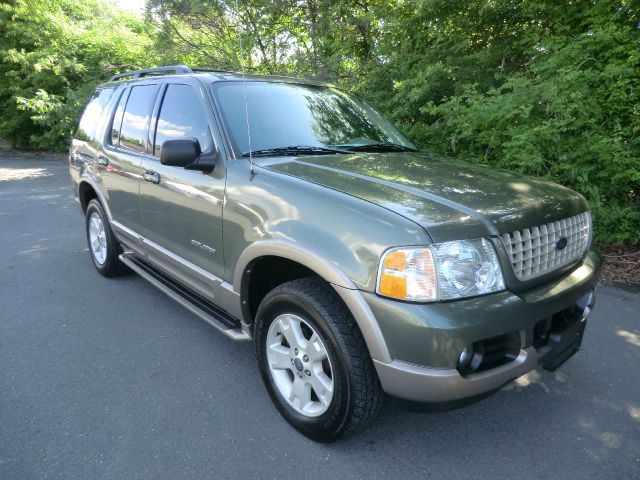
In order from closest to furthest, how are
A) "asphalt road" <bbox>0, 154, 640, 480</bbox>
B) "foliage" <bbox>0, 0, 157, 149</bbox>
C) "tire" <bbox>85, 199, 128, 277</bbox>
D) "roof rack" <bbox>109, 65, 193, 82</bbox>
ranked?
"asphalt road" <bbox>0, 154, 640, 480</bbox>
"roof rack" <bbox>109, 65, 193, 82</bbox>
"tire" <bbox>85, 199, 128, 277</bbox>
"foliage" <bbox>0, 0, 157, 149</bbox>

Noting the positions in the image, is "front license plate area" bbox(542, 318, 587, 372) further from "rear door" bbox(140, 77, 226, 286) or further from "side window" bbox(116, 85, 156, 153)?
"side window" bbox(116, 85, 156, 153)

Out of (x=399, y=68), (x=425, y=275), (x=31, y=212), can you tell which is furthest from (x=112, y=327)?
(x=399, y=68)

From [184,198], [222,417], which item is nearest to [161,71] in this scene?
[184,198]

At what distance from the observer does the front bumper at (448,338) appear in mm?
1823

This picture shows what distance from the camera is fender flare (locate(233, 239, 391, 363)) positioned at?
→ 1935mm

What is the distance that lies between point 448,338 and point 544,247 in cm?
81

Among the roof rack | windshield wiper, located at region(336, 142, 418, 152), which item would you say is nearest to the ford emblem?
windshield wiper, located at region(336, 142, 418, 152)

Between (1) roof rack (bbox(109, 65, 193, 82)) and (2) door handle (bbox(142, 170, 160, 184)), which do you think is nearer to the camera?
(2) door handle (bbox(142, 170, 160, 184))

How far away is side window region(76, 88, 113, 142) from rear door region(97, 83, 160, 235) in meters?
0.45

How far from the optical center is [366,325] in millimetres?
1955

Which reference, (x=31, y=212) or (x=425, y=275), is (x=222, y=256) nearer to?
(x=425, y=275)

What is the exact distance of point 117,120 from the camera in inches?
164

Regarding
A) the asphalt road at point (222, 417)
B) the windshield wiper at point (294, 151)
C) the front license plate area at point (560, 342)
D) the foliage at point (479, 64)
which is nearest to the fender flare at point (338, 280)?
the asphalt road at point (222, 417)

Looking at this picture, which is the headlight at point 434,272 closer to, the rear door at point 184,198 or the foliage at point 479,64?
the rear door at point 184,198
